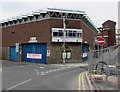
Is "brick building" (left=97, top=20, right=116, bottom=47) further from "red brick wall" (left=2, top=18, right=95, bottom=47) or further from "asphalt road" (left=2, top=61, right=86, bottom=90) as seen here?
"asphalt road" (left=2, top=61, right=86, bottom=90)

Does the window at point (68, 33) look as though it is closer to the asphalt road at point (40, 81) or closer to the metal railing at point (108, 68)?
the asphalt road at point (40, 81)

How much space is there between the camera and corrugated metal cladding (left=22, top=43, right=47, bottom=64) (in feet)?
128

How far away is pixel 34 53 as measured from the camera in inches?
1623

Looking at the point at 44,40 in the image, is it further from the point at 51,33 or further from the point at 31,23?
the point at 31,23

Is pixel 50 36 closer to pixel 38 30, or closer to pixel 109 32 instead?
pixel 38 30

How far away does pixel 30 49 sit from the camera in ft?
139

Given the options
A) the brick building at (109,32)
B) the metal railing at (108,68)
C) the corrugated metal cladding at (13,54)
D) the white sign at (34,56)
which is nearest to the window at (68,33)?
the white sign at (34,56)

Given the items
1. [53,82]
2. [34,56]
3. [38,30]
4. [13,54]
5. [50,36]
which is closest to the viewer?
[53,82]

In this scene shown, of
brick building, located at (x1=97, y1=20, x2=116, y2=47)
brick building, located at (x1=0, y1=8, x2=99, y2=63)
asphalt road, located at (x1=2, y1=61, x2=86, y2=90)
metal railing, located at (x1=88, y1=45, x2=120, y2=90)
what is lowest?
asphalt road, located at (x1=2, y1=61, x2=86, y2=90)

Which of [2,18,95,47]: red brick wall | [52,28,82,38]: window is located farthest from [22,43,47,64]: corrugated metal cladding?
[52,28,82,38]: window

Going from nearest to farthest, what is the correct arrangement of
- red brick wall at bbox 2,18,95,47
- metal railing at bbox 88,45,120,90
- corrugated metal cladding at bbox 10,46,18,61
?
metal railing at bbox 88,45,120,90
red brick wall at bbox 2,18,95,47
corrugated metal cladding at bbox 10,46,18,61

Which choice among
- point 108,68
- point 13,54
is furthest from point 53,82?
point 13,54

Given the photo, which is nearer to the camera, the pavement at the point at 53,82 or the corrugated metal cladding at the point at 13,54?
the pavement at the point at 53,82

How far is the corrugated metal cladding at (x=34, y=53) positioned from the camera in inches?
1533
